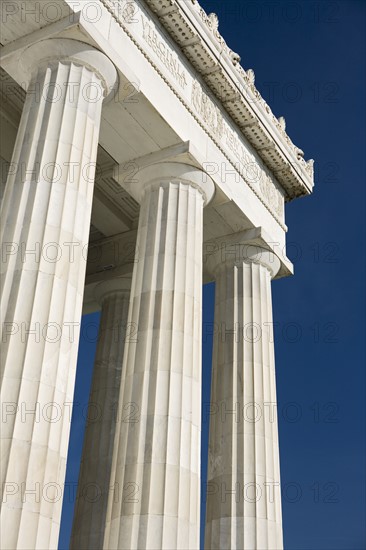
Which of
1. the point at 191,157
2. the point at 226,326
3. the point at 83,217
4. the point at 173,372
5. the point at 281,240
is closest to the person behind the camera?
the point at 83,217

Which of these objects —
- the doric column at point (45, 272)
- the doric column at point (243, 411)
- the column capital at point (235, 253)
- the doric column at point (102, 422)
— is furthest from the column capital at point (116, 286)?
the doric column at point (45, 272)

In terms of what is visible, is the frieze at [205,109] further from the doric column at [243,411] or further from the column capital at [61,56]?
the doric column at [243,411]

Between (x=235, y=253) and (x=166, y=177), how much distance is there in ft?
41.3

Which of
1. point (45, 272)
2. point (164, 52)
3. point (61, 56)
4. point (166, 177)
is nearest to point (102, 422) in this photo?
point (166, 177)

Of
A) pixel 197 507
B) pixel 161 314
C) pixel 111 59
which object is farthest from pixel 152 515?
pixel 111 59

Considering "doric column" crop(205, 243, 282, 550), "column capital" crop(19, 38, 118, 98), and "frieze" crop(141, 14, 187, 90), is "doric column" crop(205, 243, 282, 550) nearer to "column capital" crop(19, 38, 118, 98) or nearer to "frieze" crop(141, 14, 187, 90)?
"frieze" crop(141, 14, 187, 90)

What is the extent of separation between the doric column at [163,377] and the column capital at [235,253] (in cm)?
835

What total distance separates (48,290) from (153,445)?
12735 millimetres

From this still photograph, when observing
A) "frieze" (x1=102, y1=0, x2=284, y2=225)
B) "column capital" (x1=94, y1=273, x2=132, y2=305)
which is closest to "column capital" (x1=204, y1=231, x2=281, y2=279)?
"frieze" (x1=102, y1=0, x2=284, y2=225)

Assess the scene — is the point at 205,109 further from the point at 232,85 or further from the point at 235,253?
the point at 235,253

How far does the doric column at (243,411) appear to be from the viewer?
170 feet

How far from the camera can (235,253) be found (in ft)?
204

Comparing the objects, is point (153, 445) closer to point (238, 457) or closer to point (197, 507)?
point (197, 507)

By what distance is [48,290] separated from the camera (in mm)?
34812
